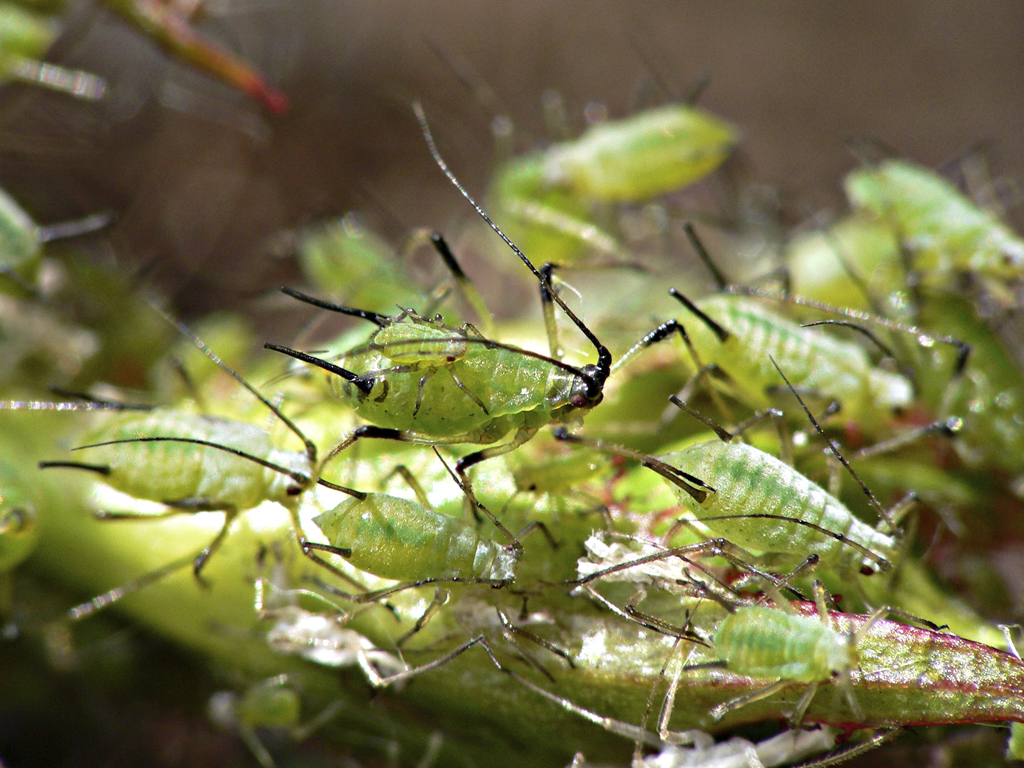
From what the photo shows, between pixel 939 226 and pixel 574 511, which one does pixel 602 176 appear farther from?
pixel 574 511

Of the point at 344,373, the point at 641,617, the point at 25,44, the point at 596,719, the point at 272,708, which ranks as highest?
the point at 25,44

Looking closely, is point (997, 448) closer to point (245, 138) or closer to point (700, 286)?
point (700, 286)

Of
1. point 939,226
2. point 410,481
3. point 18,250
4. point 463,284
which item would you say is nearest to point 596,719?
point 410,481

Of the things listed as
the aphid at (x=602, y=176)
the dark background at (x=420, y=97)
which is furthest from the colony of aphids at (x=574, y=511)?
the dark background at (x=420, y=97)

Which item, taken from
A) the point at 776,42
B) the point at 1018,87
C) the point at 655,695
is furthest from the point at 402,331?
the point at 1018,87

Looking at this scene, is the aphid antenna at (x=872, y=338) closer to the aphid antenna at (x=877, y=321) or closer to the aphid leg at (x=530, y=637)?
the aphid antenna at (x=877, y=321)

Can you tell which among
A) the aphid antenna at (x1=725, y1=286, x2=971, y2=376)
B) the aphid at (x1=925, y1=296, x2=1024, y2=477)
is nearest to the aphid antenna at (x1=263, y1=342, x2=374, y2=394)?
the aphid antenna at (x1=725, y1=286, x2=971, y2=376)
